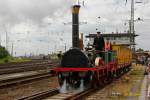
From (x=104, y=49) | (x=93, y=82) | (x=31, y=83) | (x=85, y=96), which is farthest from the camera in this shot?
(x=31, y=83)

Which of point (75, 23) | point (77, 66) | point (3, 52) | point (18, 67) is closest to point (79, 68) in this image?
point (77, 66)

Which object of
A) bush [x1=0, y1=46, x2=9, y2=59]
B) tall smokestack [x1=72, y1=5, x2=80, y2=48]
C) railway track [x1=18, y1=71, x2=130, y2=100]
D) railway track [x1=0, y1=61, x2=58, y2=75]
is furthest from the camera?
bush [x1=0, y1=46, x2=9, y2=59]

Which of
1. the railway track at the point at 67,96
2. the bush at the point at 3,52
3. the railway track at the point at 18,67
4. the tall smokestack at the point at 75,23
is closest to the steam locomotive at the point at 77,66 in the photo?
the tall smokestack at the point at 75,23

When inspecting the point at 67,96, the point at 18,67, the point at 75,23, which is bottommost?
the point at 67,96

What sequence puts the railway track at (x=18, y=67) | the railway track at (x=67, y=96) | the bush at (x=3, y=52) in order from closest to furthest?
1. the railway track at (x=67, y=96)
2. the railway track at (x=18, y=67)
3. the bush at (x=3, y=52)

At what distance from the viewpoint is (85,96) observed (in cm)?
1727

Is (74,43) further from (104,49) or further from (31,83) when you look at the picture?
(31,83)

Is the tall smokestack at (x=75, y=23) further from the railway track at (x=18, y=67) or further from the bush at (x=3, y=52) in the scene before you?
the bush at (x=3, y=52)

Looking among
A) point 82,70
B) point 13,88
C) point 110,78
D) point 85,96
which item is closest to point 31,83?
point 13,88

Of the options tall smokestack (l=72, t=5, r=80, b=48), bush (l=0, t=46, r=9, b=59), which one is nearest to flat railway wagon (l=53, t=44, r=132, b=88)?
tall smokestack (l=72, t=5, r=80, b=48)

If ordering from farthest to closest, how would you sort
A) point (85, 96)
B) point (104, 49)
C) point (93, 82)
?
point (104, 49) < point (93, 82) < point (85, 96)

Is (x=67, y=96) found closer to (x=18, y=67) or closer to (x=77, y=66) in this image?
(x=77, y=66)

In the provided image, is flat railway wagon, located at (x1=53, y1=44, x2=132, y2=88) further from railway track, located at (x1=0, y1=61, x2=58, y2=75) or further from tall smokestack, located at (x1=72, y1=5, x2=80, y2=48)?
railway track, located at (x1=0, y1=61, x2=58, y2=75)

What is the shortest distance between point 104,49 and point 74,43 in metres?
3.24
